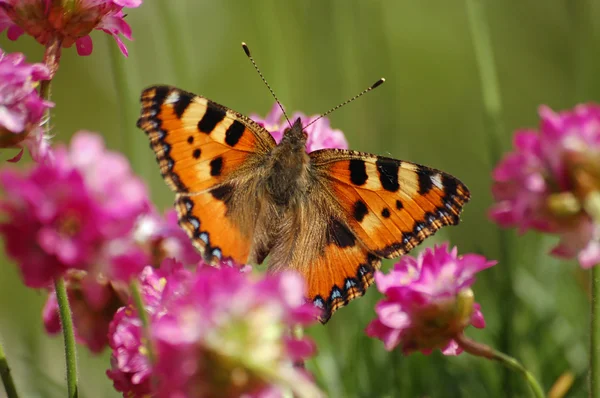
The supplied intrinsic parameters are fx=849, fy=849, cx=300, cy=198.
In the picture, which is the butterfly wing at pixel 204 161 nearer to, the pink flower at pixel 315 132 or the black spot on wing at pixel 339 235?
the pink flower at pixel 315 132

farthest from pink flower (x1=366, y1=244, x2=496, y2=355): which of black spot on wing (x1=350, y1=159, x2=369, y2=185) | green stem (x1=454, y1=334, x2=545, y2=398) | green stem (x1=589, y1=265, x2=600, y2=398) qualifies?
black spot on wing (x1=350, y1=159, x2=369, y2=185)

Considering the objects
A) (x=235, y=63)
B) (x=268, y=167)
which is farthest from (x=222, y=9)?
(x=268, y=167)

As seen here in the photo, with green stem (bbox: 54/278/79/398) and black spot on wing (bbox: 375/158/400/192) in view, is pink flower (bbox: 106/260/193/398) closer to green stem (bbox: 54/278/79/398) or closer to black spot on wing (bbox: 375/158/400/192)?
green stem (bbox: 54/278/79/398)

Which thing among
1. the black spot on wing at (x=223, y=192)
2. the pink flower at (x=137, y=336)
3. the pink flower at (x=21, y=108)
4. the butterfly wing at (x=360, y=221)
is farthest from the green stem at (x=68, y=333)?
the black spot on wing at (x=223, y=192)

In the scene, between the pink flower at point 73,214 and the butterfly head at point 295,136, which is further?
the butterfly head at point 295,136

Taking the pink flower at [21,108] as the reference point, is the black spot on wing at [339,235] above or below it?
below

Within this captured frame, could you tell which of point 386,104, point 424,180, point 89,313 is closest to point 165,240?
point 89,313

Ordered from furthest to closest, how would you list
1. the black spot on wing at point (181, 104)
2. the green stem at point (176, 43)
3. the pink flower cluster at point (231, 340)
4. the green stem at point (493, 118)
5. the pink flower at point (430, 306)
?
the green stem at point (176, 43), the green stem at point (493, 118), the black spot on wing at point (181, 104), the pink flower at point (430, 306), the pink flower cluster at point (231, 340)
